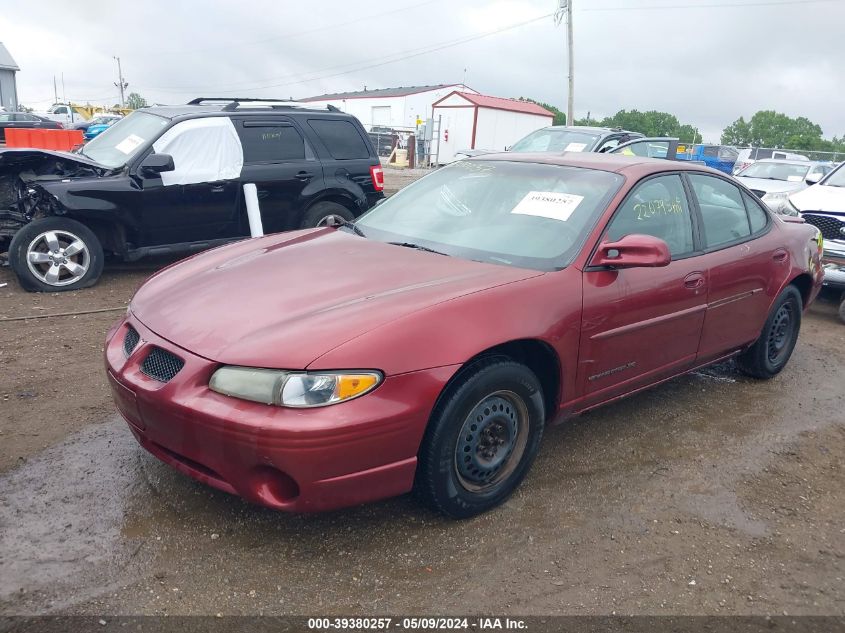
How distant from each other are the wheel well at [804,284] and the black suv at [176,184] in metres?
4.54

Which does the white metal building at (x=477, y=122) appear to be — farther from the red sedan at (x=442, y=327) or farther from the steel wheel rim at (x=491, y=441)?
the steel wheel rim at (x=491, y=441)

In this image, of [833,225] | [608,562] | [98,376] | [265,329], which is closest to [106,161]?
[98,376]

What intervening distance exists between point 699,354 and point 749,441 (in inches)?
23.2

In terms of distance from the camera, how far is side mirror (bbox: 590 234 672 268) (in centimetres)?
310

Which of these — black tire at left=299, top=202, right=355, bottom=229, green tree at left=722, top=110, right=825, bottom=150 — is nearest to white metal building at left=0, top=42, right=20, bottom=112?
black tire at left=299, top=202, right=355, bottom=229

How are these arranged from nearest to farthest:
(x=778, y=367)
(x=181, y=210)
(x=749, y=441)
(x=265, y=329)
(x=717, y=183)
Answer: (x=265, y=329) < (x=749, y=441) < (x=717, y=183) < (x=778, y=367) < (x=181, y=210)

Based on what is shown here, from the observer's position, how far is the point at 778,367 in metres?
4.98

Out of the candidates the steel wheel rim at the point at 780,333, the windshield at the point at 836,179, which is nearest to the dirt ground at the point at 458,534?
the steel wheel rim at the point at 780,333

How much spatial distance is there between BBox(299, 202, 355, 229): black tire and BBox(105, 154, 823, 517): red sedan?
329cm

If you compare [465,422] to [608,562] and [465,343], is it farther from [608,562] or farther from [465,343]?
[608,562]

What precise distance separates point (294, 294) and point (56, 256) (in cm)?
448

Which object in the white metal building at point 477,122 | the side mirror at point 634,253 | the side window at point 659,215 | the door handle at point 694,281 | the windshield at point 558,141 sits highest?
the white metal building at point 477,122

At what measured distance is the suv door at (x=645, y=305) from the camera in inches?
128

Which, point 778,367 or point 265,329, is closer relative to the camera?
point 265,329
